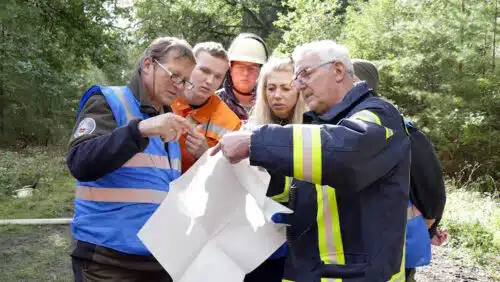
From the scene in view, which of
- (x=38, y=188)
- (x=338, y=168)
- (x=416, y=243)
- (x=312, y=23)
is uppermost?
(x=312, y=23)

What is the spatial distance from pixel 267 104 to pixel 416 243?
109 cm

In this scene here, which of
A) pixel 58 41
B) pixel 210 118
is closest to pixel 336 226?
pixel 210 118

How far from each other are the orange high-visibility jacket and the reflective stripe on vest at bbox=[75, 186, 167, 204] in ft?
2.26

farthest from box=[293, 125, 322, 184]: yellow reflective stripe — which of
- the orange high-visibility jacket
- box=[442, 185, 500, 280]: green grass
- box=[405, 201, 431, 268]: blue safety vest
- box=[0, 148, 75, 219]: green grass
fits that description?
box=[0, 148, 75, 219]: green grass

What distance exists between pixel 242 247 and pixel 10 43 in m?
12.6

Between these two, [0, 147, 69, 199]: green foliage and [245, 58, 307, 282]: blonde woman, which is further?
[0, 147, 69, 199]: green foliage

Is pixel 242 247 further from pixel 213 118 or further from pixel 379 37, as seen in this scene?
pixel 379 37

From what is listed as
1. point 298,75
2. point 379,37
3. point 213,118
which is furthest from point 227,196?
point 379,37

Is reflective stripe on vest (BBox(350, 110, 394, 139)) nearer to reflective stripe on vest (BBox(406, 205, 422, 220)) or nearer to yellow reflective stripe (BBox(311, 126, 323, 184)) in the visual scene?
yellow reflective stripe (BBox(311, 126, 323, 184))

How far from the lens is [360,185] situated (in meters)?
1.77

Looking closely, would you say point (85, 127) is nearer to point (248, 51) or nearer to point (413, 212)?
point (413, 212)

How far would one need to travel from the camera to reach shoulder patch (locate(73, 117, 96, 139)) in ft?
6.97

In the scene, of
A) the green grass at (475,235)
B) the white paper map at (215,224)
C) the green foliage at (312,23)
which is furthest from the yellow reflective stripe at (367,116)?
the green foliage at (312,23)

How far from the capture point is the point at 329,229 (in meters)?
1.93
